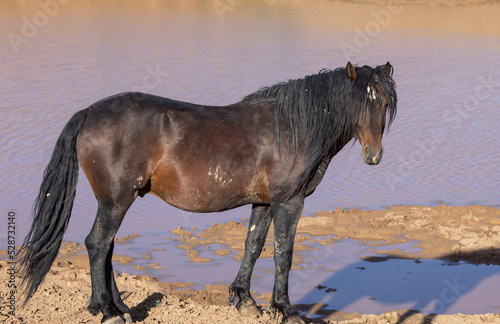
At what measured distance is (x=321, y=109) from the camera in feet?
18.0

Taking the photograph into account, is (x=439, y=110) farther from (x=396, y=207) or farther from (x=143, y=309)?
(x=143, y=309)

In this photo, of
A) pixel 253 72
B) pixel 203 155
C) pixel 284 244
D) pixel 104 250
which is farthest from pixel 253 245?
pixel 253 72

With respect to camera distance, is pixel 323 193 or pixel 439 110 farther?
pixel 439 110

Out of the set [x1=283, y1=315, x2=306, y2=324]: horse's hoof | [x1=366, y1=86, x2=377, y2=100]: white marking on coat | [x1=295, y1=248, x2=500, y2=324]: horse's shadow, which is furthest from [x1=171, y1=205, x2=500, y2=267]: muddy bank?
[x1=366, y1=86, x2=377, y2=100]: white marking on coat

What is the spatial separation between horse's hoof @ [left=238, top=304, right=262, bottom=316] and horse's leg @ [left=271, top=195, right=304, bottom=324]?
9.0 inches

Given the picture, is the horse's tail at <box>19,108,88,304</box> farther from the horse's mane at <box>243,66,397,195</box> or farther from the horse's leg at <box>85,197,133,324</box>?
the horse's mane at <box>243,66,397,195</box>

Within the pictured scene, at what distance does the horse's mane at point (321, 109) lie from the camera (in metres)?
5.41

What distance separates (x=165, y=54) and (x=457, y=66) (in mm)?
8440

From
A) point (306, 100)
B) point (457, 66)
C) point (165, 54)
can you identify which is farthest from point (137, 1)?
point (306, 100)

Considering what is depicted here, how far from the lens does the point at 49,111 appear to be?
1333 centimetres

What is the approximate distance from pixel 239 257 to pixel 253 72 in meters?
10.4

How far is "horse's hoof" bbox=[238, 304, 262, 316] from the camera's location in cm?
579

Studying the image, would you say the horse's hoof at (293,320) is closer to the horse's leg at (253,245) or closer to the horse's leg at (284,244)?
the horse's leg at (284,244)

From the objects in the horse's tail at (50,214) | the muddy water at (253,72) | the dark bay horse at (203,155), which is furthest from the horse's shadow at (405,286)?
the horse's tail at (50,214)
